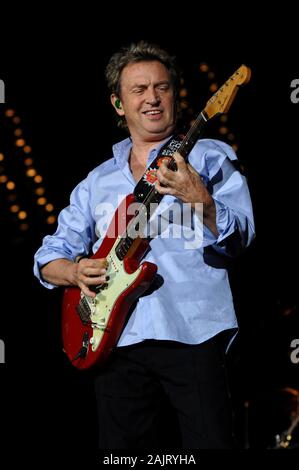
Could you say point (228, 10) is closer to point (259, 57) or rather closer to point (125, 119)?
point (259, 57)

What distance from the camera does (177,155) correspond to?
216 centimetres

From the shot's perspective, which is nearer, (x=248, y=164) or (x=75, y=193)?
(x=75, y=193)

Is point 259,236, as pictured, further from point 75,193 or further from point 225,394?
point 225,394

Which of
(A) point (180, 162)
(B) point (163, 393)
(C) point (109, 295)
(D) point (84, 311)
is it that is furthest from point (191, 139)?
(B) point (163, 393)

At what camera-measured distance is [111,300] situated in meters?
2.38

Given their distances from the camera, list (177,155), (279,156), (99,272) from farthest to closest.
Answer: (279,156), (99,272), (177,155)

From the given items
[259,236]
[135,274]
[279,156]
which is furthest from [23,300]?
[135,274]

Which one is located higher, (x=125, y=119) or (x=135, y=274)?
(x=125, y=119)

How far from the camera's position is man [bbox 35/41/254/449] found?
2.17 metres

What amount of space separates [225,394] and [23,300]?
2.40 m

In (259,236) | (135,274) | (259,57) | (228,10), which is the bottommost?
(135,274)

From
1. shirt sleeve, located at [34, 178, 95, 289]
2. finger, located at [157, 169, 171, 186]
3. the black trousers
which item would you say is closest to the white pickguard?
the black trousers

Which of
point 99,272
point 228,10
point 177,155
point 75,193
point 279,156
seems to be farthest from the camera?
point 279,156

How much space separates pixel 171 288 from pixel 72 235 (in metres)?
0.60
